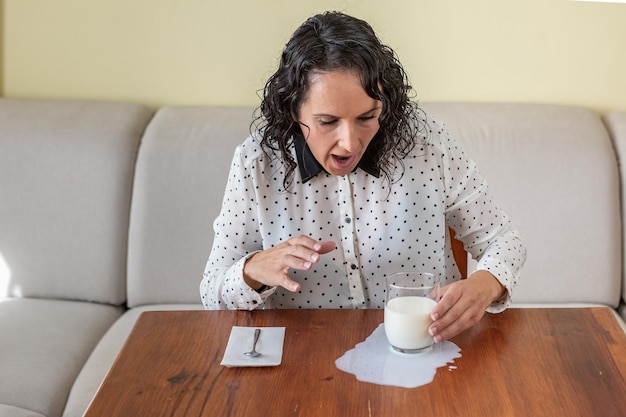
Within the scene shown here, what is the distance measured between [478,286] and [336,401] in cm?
39

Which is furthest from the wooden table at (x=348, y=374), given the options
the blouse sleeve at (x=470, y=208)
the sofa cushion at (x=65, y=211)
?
the sofa cushion at (x=65, y=211)

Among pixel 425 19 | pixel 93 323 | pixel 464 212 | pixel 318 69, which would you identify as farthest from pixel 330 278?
pixel 425 19

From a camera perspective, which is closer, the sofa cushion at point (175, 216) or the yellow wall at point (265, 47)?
the sofa cushion at point (175, 216)

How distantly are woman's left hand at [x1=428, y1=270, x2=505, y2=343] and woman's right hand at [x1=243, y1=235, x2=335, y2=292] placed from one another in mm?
214

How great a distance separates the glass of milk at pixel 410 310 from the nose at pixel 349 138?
253 millimetres

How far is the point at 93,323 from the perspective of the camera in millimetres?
2363

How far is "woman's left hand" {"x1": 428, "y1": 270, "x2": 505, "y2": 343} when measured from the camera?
4.51ft

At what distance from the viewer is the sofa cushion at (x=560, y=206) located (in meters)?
2.41

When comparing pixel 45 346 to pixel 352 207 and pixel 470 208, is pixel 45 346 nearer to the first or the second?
pixel 352 207

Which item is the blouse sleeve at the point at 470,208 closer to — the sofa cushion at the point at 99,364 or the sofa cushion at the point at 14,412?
the sofa cushion at the point at 99,364

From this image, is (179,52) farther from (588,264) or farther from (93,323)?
(588,264)

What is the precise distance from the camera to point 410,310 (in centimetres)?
138

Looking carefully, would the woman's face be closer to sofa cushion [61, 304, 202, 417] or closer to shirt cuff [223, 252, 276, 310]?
shirt cuff [223, 252, 276, 310]

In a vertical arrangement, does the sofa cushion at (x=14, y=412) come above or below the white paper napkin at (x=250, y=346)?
below
